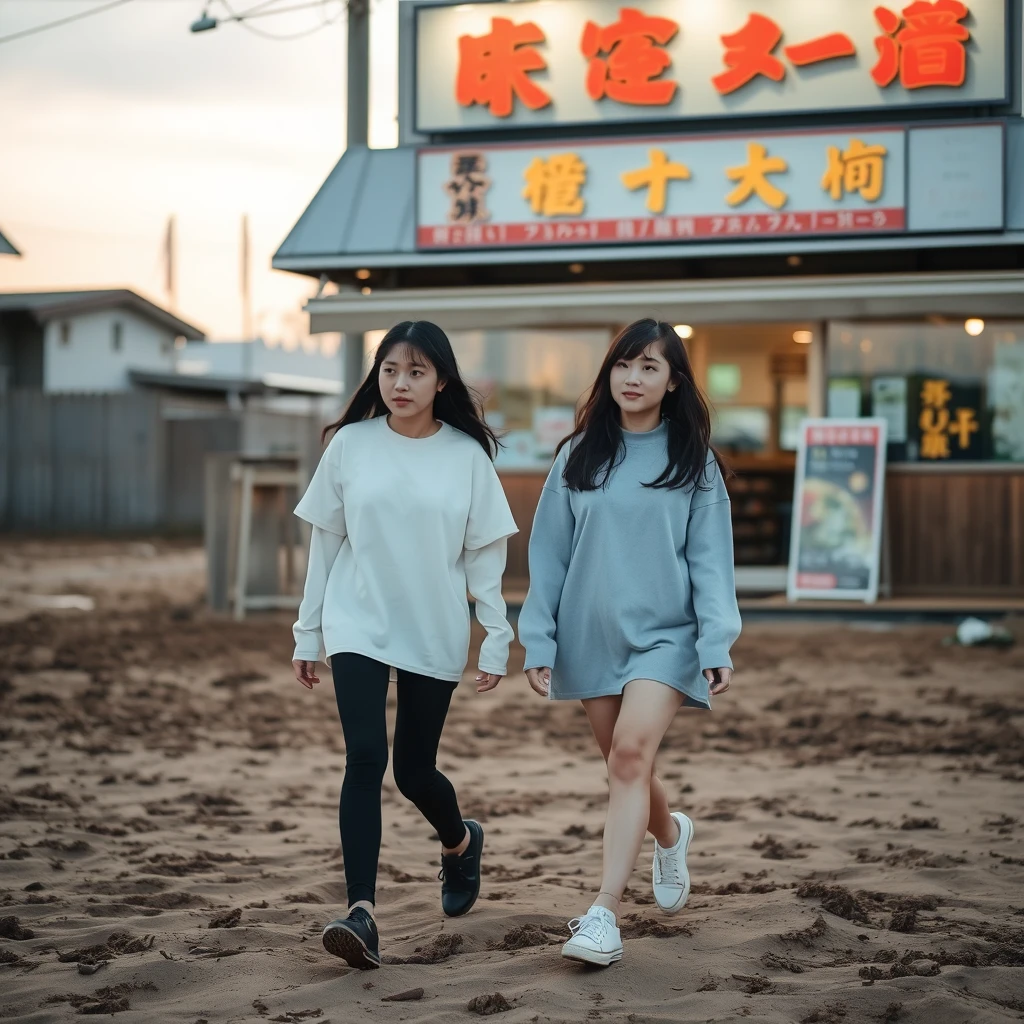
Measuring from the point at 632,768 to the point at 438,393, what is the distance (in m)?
1.19

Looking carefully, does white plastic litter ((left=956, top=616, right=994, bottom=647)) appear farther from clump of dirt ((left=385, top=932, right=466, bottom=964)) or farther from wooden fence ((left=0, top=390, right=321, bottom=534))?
wooden fence ((left=0, top=390, right=321, bottom=534))

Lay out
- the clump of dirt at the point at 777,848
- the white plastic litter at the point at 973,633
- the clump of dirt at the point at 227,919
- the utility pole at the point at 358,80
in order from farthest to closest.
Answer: the utility pole at the point at 358,80, the white plastic litter at the point at 973,633, the clump of dirt at the point at 777,848, the clump of dirt at the point at 227,919

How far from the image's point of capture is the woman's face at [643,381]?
11.6ft

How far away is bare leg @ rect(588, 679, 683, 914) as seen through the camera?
3.36m

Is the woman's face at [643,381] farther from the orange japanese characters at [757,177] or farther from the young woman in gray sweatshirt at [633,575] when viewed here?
the orange japanese characters at [757,177]

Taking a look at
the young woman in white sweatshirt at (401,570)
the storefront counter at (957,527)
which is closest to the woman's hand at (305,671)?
the young woman in white sweatshirt at (401,570)

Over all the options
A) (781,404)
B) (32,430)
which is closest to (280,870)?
(781,404)

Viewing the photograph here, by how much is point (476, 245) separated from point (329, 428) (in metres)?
7.20

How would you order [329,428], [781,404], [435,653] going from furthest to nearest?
[781,404], [329,428], [435,653]

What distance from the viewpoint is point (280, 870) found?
4438 mm

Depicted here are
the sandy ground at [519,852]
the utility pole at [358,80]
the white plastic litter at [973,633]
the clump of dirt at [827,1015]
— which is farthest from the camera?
the utility pole at [358,80]

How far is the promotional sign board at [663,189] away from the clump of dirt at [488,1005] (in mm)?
8199

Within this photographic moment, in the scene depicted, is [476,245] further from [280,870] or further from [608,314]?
[280,870]

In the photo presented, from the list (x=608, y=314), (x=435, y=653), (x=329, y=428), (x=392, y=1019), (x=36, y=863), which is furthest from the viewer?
(x=608, y=314)
